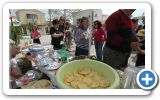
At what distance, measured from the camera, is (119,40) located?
1.32 meters

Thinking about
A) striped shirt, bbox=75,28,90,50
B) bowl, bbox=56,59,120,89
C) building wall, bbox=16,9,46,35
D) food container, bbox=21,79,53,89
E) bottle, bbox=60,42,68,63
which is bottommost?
food container, bbox=21,79,53,89

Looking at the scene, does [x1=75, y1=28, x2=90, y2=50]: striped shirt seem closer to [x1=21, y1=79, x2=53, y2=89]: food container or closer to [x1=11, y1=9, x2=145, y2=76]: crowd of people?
[x1=11, y1=9, x2=145, y2=76]: crowd of people

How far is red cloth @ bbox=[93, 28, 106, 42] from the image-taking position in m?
1.32

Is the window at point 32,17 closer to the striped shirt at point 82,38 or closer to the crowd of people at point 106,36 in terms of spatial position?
the crowd of people at point 106,36

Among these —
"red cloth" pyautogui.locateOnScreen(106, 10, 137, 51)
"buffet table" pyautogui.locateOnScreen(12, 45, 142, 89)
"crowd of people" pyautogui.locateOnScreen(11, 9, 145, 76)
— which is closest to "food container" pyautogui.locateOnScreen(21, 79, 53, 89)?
"buffet table" pyautogui.locateOnScreen(12, 45, 142, 89)

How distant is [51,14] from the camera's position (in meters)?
1.30

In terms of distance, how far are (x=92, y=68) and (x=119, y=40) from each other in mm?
131

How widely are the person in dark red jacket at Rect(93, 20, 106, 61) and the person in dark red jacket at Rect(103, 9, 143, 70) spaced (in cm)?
2

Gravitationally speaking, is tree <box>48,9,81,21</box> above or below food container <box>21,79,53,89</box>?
above

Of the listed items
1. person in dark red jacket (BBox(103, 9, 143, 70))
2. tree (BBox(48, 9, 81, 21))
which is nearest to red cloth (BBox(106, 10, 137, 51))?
person in dark red jacket (BBox(103, 9, 143, 70))

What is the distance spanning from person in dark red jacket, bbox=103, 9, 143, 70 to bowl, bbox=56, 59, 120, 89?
0.03 metres

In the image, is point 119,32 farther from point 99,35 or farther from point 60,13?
point 60,13

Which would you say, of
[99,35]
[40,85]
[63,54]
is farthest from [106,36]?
[40,85]

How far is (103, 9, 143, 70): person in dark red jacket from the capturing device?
4.29 feet
